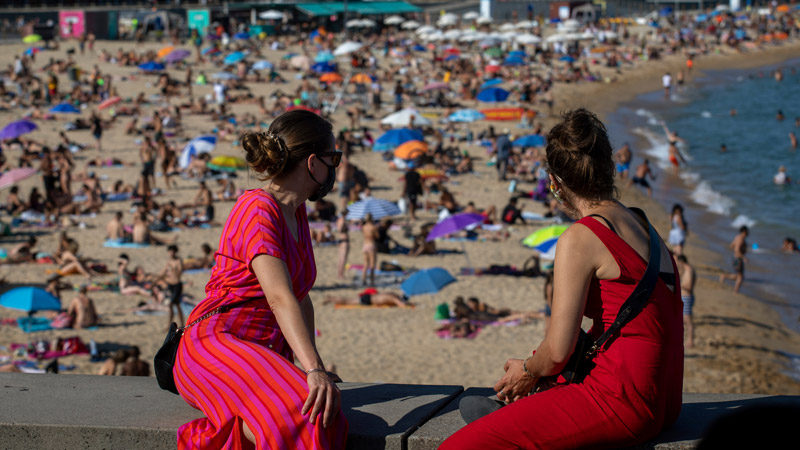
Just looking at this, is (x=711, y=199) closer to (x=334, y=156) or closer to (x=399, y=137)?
(x=399, y=137)

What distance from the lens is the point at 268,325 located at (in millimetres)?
2541

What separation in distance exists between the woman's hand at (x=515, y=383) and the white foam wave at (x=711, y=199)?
67.4 ft

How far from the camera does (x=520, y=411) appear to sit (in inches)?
87.0

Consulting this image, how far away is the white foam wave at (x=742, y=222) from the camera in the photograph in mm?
20266

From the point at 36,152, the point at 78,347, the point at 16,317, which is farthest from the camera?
the point at 36,152

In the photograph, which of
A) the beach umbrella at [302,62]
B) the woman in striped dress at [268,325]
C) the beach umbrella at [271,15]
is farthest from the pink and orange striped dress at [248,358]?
the beach umbrella at [271,15]

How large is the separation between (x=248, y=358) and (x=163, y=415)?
40 centimetres

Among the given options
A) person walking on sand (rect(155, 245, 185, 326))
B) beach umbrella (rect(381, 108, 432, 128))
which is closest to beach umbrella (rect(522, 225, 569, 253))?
person walking on sand (rect(155, 245, 185, 326))

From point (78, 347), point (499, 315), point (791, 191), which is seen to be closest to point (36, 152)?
point (78, 347)

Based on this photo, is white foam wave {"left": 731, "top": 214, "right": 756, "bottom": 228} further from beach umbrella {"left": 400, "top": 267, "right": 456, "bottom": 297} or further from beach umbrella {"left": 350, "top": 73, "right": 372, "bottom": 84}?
beach umbrella {"left": 350, "top": 73, "right": 372, "bottom": 84}

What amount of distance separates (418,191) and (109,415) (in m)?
15.5

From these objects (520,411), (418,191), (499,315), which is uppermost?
(520,411)

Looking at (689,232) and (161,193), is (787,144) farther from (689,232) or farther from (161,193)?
(161,193)

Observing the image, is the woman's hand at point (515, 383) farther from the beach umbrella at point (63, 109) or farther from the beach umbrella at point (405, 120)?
the beach umbrella at point (63, 109)
